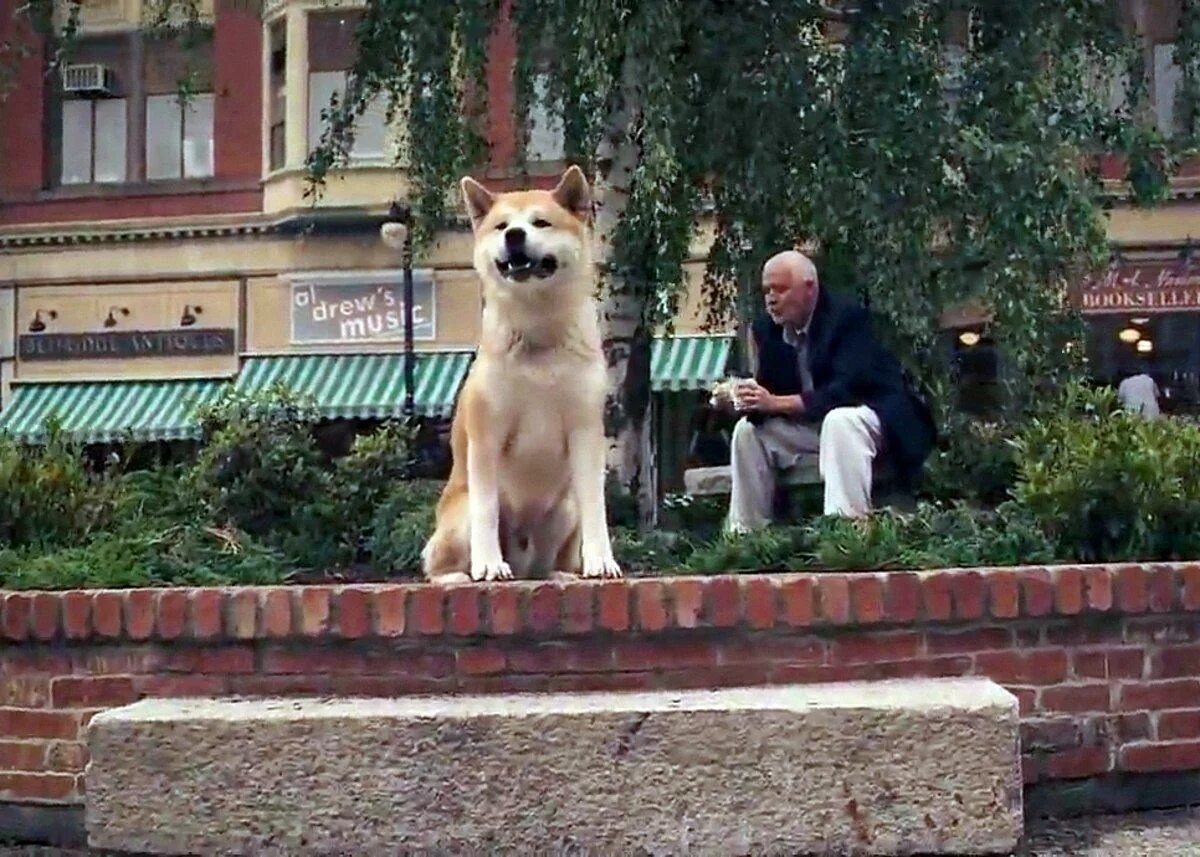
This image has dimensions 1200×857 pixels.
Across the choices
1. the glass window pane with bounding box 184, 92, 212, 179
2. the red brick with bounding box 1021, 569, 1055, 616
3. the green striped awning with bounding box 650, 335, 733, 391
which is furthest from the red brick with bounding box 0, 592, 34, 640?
the glass window pane with bounding box 184, 92, 212, 179

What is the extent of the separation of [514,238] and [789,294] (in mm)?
1828

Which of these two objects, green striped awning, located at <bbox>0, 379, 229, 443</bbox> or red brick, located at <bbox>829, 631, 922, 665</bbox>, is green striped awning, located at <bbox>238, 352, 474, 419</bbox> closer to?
green striped awning, located at <bbox>0, 379, 229, 443</bbox>

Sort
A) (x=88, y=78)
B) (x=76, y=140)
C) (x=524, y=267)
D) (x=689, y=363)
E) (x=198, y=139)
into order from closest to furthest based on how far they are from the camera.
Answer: (x=524, y=267) < (x=689, y=363) < (x=88, y=78) < (x=198, y=139) < (x=76, y=140)

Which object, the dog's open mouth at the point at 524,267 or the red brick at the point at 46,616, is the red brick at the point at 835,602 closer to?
the dog's open mouth at the point at 524,267

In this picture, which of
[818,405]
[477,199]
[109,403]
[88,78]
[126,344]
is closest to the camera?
[477,199]

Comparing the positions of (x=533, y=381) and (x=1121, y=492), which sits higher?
(x=533, y=381)

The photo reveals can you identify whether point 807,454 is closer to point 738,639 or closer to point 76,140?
point 738,639

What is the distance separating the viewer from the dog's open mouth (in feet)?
12.7

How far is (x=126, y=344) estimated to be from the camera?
705 inches

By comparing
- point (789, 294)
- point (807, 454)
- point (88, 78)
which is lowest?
point (807, 454)

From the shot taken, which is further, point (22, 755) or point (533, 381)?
point (22, 755)

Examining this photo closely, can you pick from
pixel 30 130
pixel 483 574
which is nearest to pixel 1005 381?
pixel 483 574

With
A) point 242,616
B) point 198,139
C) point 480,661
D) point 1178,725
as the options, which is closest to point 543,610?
point 480,661

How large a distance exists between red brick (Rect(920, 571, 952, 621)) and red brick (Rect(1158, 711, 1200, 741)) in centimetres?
72
